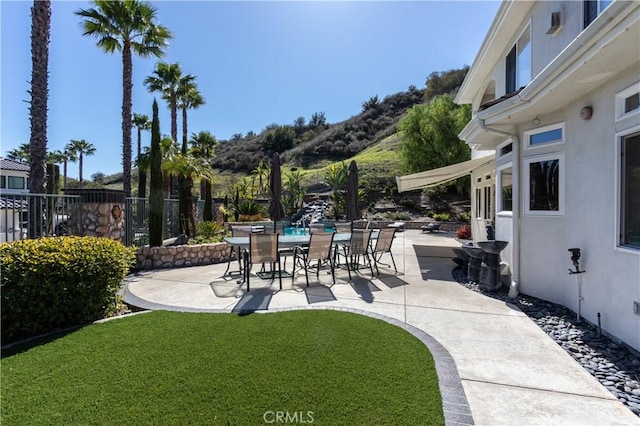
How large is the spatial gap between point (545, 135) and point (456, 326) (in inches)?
160

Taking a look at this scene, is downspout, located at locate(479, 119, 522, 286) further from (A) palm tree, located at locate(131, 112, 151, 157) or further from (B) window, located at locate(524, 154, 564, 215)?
(A) palm tree, located at locate(131, 112, 151, 157)

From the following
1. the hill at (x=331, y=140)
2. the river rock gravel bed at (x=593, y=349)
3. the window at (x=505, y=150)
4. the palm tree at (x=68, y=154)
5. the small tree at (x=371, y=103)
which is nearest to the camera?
the river rock gravel bed at (x=593, y=349)

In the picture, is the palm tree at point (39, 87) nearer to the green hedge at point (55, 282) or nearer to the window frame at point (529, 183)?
the green hedge at point (55, 282)

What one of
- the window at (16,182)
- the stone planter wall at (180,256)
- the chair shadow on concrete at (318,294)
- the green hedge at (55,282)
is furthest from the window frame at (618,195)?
the window at (16,182)

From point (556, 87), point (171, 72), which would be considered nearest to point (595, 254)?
point (556, 87)

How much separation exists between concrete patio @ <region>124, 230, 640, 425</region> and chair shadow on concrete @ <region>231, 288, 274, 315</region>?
0.06ft

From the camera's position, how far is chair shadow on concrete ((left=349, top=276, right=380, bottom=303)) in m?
6.12

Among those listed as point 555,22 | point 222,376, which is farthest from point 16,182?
point 555,22

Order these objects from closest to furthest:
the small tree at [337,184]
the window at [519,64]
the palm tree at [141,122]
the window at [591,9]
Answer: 1. the window at [591,9]
2. the window at [519,64]
3. the small tree at [337,184]
4. the palm tree at [141,122]

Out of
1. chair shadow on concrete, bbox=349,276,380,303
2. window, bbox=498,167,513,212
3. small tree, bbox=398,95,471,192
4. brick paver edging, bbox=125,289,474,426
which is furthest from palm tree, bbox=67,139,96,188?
window, bbox=498,167,513,212

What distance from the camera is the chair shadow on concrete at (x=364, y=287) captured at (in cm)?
612

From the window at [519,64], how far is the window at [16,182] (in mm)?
35514

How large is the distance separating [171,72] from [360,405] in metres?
23.9

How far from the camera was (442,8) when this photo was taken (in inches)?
440
